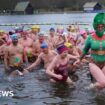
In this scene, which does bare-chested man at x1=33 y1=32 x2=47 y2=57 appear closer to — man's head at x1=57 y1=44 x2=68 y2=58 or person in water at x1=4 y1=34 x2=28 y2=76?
person in water at x1=4 y1=34 x2=28 y2=76

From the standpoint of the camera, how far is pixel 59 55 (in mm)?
10703

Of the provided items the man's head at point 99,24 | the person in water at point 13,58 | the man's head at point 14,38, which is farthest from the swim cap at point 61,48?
the person in water at point 13,58

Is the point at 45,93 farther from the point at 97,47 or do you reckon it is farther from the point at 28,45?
the point at 28,45

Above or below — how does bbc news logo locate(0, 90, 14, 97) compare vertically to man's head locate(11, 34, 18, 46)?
below

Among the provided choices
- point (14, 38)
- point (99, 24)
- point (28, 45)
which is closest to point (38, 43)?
point (28, 45)

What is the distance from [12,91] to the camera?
37.0ft

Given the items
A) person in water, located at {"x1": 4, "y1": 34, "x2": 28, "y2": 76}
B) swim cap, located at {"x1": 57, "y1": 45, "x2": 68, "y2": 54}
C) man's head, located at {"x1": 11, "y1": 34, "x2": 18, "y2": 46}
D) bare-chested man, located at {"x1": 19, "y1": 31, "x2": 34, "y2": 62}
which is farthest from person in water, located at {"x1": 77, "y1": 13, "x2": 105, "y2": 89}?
bare-chested man, located at {"x1": 19, "y1": 31, "x2": 34, "y2": 62}

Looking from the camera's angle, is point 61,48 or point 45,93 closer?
point 61,48

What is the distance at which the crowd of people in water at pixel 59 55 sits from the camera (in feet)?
31.4

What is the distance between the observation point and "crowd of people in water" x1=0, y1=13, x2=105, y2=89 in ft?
31.4

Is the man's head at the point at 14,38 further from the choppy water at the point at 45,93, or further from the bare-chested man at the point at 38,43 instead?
the bare-chested man at the point at 38,43

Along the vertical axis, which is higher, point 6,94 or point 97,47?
point 97,47

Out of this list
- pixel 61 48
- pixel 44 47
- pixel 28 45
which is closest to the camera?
pixel 61 48

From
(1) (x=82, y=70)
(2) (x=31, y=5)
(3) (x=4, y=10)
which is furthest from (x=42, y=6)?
(1) (x=82, y=70)
